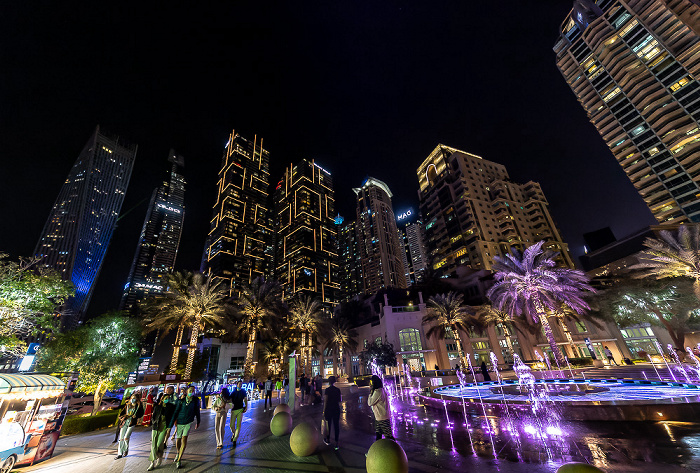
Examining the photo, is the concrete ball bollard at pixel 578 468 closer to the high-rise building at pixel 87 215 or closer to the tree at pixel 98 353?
the tree at pixel 98 353

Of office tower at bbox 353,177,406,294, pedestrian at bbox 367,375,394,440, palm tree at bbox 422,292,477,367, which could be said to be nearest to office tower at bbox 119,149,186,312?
office tower at bbox 353,177,406,294

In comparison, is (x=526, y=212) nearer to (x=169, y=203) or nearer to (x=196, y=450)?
(x=196, y=450)

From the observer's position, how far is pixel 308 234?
14762 centimetres

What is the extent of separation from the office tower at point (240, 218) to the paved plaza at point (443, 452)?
12630 cm

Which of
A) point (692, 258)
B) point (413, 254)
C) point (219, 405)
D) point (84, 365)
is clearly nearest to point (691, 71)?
point (692, 258)

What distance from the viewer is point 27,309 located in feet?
38.9

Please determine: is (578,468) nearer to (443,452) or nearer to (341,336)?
(443,452)

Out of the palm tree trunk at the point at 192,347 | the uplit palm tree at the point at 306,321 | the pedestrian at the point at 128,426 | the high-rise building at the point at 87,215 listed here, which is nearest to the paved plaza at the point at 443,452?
the pedestrian at the point at 128,426

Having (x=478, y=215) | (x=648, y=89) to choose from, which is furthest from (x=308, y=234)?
(x=648, y=89)

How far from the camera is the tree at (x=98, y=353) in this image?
19859mm

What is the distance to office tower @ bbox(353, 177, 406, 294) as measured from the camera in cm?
13812

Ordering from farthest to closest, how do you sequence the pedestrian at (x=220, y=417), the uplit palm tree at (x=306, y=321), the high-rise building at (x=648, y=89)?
the high-rise building at (x=648, y=89), the uplit palm tree at (x=306, y=321), the pedestrian at (x=220, y=417)

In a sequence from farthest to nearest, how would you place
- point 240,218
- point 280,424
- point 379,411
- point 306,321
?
1. point 240,218
2. point 306,321
3. point 280,424
4. point 379,411

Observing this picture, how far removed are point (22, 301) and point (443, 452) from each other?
1779 centimetres
